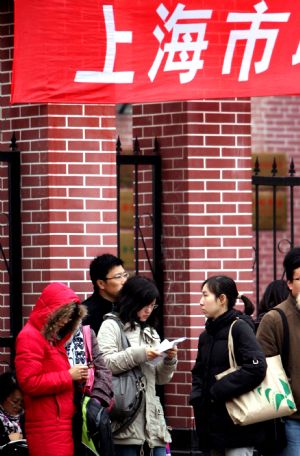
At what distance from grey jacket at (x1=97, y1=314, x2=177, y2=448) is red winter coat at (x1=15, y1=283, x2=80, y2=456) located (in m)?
0.47

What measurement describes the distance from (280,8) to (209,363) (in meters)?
2.70

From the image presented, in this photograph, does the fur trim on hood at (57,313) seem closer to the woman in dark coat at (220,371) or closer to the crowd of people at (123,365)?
the crowd of people at (123,365)

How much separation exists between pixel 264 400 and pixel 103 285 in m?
1.28

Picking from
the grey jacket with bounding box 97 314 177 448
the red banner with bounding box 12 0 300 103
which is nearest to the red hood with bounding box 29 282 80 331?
the grey jacket with bounding box 97 314 177 448

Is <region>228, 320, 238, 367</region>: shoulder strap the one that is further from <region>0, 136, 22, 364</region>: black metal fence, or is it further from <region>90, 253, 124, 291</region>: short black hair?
<region>0, 136, 22, 364</region>: black metal fence

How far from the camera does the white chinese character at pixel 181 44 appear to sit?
35.0ft

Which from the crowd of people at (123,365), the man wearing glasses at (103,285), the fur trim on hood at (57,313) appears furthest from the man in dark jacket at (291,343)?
the fur trim on hood at (57,313)

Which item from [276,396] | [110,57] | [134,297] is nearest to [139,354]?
[134,297]

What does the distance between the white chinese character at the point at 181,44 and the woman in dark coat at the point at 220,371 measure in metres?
1.76

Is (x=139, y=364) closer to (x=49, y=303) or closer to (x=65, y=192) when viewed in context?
(x=49, y=303)

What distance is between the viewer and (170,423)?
460 inches

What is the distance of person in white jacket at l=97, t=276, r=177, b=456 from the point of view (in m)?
9.38

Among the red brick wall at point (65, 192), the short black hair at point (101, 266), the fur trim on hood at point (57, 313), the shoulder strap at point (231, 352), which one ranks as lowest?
the shoulder strap at point (231, 352)

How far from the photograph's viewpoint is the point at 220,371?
9484 millimetres
